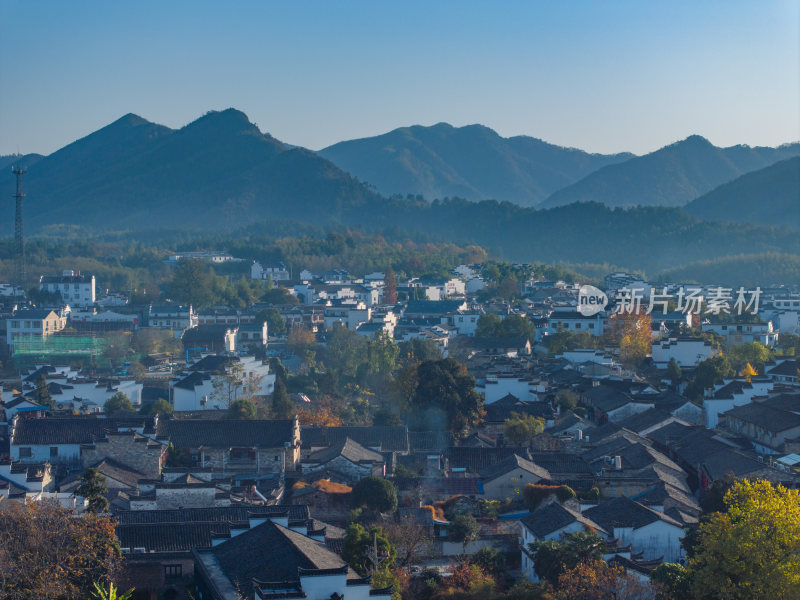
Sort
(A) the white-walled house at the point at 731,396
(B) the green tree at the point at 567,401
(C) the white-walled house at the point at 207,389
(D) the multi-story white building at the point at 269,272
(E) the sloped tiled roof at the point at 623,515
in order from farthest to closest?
(D) the multi-story white building at the point at 269,272
(B) the green tree at the point at 567,401
(C) the white-walled house at the point at 207,389
(A) the white-walled house at the point at 731,396
(E) the sloped tiled roof at the point at 623,515

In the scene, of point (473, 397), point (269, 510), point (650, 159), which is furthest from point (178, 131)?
point (269, 510)

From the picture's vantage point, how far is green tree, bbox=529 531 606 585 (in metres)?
11.4

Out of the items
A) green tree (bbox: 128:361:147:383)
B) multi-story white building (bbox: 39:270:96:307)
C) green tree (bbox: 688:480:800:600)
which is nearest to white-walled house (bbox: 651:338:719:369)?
green tree (bbox: 128:361:147:383)

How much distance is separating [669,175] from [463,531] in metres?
124

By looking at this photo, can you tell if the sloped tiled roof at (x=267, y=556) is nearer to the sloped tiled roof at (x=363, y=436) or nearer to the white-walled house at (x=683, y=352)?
the sloped tiled roof at (x=363, y=436)

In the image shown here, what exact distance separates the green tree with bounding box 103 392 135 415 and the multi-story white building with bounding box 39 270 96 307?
22103 millimetres

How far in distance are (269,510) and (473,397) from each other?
9.05 metres

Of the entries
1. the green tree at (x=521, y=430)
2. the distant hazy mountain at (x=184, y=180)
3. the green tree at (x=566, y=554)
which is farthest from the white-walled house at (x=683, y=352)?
the distant hazy mountain at (x=184, y=180)

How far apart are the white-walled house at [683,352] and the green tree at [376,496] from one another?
561 inches

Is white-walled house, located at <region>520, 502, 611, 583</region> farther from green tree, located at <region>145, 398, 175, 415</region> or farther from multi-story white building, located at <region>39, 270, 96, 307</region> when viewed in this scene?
multi-story white building, located at <region>39, 270, 96, 307</region>

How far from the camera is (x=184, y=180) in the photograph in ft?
363

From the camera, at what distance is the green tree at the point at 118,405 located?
71.9ft

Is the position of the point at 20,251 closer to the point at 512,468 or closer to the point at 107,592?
the point at 512,468

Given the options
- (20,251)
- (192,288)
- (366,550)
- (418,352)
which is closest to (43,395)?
(418,352)
